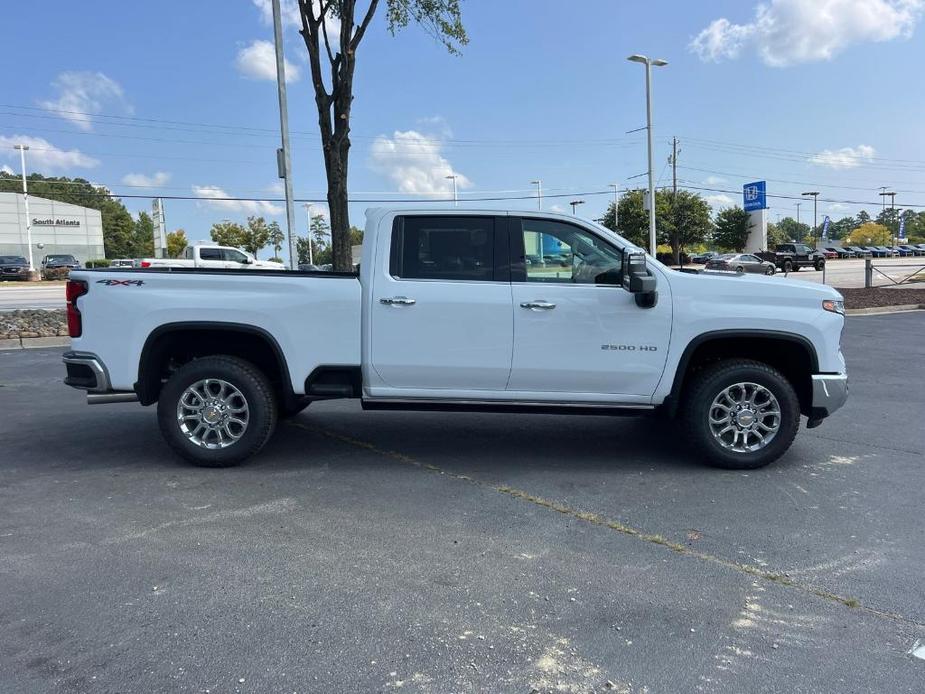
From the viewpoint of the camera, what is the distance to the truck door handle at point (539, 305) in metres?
4.93

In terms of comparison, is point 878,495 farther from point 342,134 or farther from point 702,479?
point 342,134

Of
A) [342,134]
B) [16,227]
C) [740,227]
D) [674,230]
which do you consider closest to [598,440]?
[342,134]

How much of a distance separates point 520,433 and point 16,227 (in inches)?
2749

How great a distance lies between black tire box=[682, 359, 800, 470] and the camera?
16.5 feet

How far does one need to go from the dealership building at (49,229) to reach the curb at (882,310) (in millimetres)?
64339

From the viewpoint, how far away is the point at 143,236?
96.2m

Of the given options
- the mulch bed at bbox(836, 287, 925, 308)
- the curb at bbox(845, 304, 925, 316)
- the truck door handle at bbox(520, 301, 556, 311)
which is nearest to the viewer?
the truck door handle at bbox(520, 301, 556, 311)

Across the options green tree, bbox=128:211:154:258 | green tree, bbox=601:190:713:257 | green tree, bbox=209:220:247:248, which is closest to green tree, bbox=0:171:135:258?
green tree, bbox=128:211:154:258

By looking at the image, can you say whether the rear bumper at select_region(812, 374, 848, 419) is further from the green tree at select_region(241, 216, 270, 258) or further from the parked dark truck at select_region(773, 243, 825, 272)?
the green tree at select_region(241, 216, 270, 258)

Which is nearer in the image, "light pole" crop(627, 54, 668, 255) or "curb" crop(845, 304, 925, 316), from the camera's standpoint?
"curb" crop(845, 304, 925, 316)

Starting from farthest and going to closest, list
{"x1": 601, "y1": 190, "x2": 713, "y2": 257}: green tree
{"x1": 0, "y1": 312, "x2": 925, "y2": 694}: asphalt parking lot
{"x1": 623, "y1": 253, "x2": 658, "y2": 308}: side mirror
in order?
{"x1": 601, "y1": 190, "x2": 713, "y2": 257}: green tree → {"x1": 623, "y1": 253, "x2": 658, "y2": 308}: side mirror → {"x1": 0, "y1": 312, "x2": 925, "y2": 694}: asphalt parking lot

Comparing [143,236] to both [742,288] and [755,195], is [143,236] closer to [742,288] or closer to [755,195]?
[755,195]

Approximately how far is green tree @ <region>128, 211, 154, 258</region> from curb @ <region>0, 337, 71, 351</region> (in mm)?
81582

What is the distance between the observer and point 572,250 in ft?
16.6
